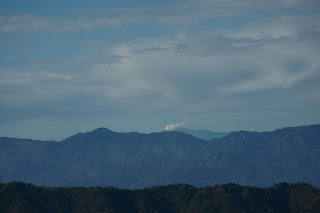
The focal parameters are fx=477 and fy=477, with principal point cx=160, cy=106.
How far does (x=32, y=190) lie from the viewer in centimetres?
19000

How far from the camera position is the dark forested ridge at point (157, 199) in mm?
180250

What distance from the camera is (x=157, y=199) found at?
194375 millimetres

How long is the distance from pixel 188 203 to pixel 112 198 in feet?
100

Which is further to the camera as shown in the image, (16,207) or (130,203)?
(130,203)

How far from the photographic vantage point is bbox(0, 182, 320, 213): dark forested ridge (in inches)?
7096

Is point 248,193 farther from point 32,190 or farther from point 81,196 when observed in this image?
point 32,190

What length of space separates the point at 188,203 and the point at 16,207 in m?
66.5

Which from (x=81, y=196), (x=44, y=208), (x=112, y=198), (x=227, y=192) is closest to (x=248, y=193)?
(x=227, y=192)

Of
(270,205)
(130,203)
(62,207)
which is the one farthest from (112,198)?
(270,205)

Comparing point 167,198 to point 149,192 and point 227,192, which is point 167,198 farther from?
point 227,192

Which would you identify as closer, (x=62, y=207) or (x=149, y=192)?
(x=62, y=207)


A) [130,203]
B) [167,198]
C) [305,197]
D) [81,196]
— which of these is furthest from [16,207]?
[305,197]

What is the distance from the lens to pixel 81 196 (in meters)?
195

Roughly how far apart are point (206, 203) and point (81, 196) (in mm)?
50796
